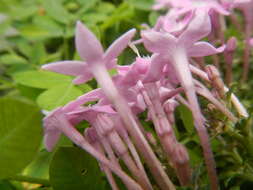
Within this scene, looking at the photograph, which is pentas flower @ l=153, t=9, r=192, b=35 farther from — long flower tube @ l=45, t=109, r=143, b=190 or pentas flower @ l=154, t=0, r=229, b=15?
long flower tube @ l=45, t=109, r=143, b=190

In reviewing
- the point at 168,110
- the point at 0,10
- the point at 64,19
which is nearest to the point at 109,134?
the point at 168,110

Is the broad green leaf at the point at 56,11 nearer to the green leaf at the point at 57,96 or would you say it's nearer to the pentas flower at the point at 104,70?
the green leaf at the point at 57,96

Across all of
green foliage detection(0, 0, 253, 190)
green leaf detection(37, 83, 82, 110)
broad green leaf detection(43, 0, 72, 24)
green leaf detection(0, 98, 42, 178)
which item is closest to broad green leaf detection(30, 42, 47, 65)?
green foliage detection(0, 0, 253, 190)

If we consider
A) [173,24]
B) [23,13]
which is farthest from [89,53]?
[23,13]

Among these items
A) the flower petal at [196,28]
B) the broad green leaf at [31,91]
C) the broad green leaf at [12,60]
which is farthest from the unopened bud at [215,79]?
the broad green leaf at [12,60]

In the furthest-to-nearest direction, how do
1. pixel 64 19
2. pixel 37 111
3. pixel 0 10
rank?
pixel 0 10 → pixel 64 19 → pixel 37 111

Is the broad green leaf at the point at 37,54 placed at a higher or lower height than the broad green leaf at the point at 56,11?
lower

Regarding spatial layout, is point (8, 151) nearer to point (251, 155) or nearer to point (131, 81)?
point (131, 81)
